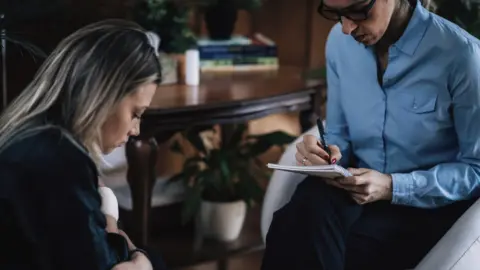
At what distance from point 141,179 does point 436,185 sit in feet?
2.59

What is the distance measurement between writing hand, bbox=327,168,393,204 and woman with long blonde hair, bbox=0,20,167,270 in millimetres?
537

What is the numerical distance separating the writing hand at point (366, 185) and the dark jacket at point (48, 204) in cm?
60

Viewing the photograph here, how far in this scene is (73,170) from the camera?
1082 mm

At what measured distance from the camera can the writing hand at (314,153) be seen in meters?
1.60

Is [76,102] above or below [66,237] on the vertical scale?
above

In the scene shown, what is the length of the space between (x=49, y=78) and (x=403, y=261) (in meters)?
0.85

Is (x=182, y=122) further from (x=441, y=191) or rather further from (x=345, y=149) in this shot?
(x=441, y=191)

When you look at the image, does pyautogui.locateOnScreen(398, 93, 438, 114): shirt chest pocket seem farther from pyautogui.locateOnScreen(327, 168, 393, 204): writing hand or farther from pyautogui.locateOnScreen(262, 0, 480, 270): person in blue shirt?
pyautogui.locateOnScreen(327, 168, 393, 204): writing hand

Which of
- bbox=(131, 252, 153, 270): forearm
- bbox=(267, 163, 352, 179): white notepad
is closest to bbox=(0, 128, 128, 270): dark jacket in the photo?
bbox=(131, 252, 153, 270): forearm

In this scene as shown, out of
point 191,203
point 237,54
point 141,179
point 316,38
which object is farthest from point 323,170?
point 316,38

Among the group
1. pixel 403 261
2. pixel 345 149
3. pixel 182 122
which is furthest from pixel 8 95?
pixel 403 261

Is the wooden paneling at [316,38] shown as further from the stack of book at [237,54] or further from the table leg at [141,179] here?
the table leg at [141,179]

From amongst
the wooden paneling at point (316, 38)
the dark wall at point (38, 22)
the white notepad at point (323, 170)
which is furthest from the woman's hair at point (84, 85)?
the wooden paneling at point (316, 38)

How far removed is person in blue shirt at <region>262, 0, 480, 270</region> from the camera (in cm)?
151
